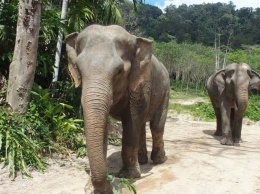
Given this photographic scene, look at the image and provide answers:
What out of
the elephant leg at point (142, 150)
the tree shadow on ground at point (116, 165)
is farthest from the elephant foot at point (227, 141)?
the elephant leg at point (142, 150)

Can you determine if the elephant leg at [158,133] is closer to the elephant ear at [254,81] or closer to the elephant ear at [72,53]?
the elephant ear at [72,53]

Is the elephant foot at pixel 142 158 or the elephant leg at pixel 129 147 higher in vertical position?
the elephant leg at pixel 129 147

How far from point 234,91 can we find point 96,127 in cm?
604

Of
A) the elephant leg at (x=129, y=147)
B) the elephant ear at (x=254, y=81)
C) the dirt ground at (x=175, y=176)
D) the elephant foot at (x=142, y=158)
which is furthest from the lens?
the elephant ear at (x=254, y=81)

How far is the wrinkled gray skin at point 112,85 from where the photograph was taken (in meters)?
3.36

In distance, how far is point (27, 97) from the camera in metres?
5.93

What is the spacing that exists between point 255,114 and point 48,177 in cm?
1366

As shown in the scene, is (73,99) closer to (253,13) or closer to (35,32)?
(35,32)

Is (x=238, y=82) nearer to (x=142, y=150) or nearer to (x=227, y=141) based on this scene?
(x=227, y=141)

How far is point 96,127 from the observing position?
3342 millimetres

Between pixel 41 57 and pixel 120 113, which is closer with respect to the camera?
pixel 120 113

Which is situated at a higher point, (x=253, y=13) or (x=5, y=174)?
(x=253, y=13)

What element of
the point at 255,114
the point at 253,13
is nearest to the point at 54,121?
the point at 255,114

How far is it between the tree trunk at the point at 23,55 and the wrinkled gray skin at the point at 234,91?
503cm
